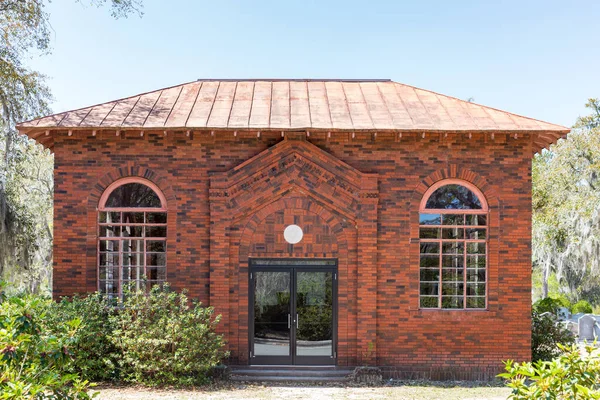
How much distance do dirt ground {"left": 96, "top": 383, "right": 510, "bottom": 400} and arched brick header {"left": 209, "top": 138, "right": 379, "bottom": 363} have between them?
4.24 feet

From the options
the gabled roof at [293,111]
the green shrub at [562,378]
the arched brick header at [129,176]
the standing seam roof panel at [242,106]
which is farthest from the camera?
the arched brick header at [129,176]

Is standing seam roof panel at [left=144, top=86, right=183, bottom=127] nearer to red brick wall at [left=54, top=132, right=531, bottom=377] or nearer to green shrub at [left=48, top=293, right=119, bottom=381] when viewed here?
red brick wall at [left=54, top=132, right=531, bottom=377]

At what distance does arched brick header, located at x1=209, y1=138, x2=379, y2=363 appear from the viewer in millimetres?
12180

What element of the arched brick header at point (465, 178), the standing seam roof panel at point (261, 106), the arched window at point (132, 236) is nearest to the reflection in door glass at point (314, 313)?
the arched brick header at point (465, 178)

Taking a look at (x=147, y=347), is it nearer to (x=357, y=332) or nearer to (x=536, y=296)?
(x=357, y=332)

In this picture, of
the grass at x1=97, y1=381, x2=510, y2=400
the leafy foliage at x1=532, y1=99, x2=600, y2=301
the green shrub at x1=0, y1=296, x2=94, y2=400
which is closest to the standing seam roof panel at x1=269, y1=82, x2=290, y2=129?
Result: the grass at x1=97, y1=381, x2=510, y2=400

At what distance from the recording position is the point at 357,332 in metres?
12.1

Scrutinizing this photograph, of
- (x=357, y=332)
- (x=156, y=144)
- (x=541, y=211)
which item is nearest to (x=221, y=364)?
(x=357, y=332)

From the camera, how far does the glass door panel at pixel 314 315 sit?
12211 millimetres

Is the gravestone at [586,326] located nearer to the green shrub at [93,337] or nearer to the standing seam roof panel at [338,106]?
the standing seam roof panel at [338,106]

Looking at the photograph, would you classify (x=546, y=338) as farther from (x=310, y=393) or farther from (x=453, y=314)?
(x=310, y=393)

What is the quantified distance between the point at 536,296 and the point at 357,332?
1243 inches

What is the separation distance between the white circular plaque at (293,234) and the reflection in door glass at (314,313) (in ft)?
2.47

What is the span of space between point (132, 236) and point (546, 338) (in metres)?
9.97
